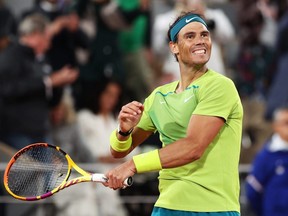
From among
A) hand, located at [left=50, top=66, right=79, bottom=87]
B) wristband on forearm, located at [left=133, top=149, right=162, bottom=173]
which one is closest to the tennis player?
wristband on forearm, located at [left=133, top=149, right=162, bottom=173]

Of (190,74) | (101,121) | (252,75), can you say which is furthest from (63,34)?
(190,74)

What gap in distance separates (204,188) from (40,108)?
4576mm

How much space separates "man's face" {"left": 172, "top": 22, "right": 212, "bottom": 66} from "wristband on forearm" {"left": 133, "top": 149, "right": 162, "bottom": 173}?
1.98 feet

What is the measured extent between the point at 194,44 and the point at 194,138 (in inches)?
22.8

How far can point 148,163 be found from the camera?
533 cm

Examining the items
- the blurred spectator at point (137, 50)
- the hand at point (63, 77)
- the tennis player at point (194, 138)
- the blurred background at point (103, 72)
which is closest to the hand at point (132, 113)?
the tennis player at point (194, 138)

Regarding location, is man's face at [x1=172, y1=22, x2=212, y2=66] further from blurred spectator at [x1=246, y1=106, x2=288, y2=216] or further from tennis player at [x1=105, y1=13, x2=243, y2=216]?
blurred spectator at [x1=246, y1=106, x2=288, y2=216]

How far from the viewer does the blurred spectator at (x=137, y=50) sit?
423 inches

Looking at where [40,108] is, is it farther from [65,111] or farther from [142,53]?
[142,53]

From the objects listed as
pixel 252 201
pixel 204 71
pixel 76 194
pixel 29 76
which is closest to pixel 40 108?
pixel 29 76

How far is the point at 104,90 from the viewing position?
34.5 ft

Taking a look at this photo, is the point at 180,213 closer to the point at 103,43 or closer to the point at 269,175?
the point at 269,175

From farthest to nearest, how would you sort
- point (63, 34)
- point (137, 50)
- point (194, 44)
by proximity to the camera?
point (137, 50)
point (63, 34)
point (194, 44)

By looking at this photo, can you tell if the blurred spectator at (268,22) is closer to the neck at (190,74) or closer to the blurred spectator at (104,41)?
the blurred spectator at (104,41)
